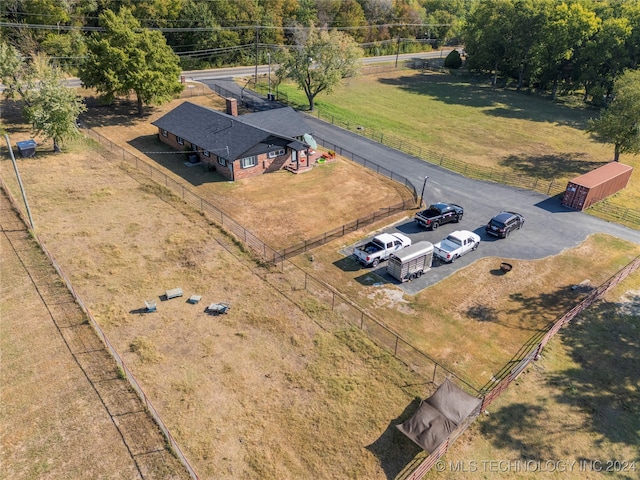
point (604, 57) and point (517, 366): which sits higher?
point (604, 57)

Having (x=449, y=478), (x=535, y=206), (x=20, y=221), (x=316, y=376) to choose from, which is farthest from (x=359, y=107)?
(x=449, y=478)

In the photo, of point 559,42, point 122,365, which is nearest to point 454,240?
point 122,365

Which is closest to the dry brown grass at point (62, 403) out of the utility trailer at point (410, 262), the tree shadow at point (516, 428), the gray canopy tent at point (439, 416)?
the gray canopy tent at point (439, 416)

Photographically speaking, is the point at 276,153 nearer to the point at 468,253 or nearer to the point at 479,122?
the point at 468,253

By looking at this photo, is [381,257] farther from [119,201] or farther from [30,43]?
[30,43]

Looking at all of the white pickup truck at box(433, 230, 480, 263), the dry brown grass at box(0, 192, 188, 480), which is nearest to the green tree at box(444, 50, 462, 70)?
the white pickup truck at box(433, 230, 480, 263)

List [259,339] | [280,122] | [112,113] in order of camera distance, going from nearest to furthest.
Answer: [259,339] → [280,122] → [112,113]

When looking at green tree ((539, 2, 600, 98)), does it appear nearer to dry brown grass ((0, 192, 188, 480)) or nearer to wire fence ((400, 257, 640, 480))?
wire fence ((400, 257, 640, 480))
